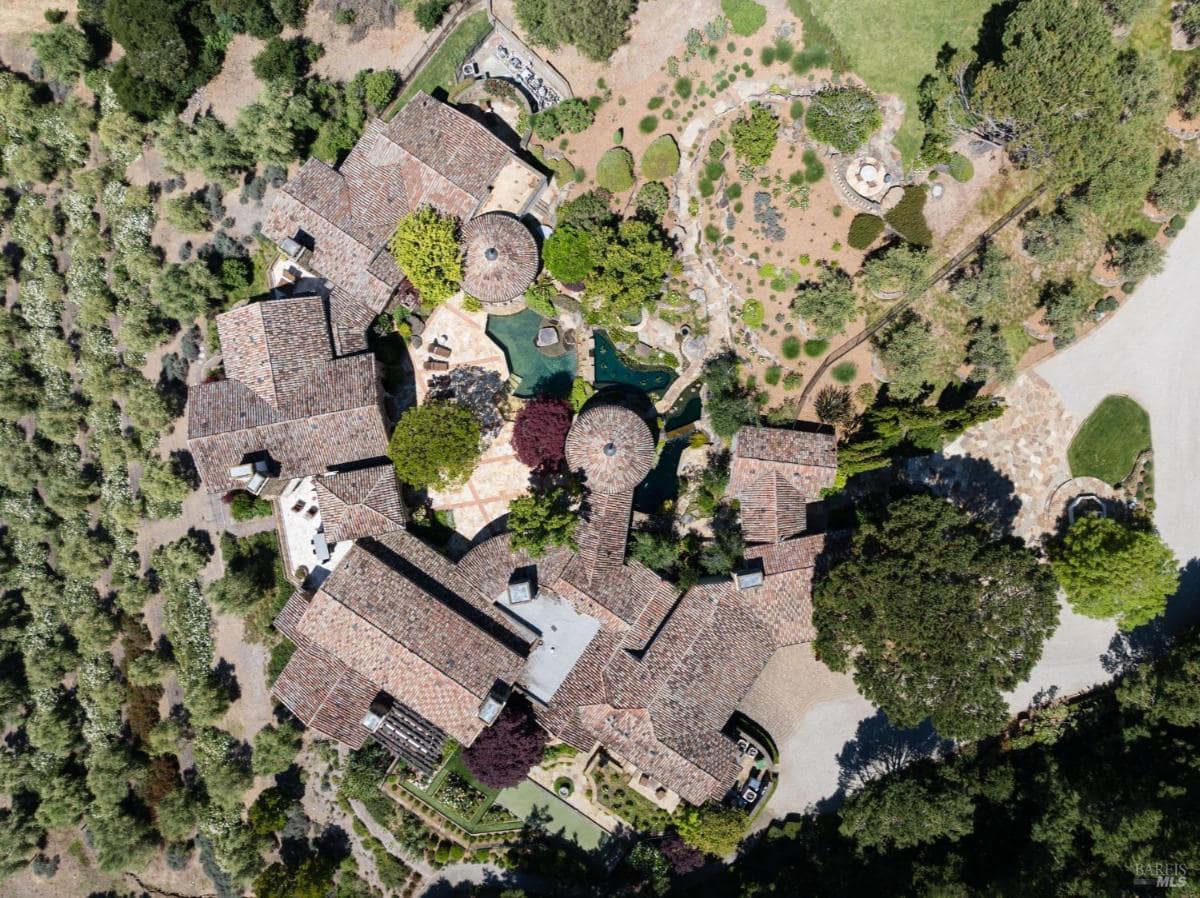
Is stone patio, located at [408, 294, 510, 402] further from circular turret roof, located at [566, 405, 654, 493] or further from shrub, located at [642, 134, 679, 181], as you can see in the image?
shrub, located at [642, 134, 679, 181]

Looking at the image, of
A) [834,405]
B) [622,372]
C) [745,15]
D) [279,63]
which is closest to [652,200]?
[622,372]

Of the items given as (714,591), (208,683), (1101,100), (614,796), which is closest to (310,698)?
(208,683)

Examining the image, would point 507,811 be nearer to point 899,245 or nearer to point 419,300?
point 419,300

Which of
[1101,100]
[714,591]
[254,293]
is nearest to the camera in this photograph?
[1101,100]

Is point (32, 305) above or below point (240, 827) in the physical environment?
above

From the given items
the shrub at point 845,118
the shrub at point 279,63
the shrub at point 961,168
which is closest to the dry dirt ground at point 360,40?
the shrub at point 279,63

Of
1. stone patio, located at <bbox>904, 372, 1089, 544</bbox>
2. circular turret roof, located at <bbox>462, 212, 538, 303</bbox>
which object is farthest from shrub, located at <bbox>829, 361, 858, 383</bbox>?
circular turret roof, located at <bbox>462, 212, 538, 303</bbox>
